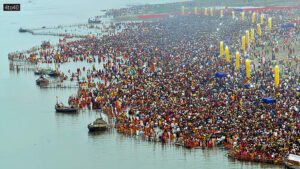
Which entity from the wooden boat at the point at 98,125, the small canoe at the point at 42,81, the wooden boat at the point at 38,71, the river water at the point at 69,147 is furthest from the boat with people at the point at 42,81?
the wooden boat at the point at 98,125

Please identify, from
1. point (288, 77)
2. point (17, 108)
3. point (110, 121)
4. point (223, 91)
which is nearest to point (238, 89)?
point (223, 91)

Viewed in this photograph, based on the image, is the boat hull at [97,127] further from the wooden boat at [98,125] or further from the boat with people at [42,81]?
the boat with people at [42,81]

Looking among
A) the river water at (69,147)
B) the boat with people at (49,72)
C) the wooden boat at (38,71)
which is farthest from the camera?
the wooden boat at (38,71)

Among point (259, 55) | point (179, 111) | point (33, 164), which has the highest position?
point (259, 55)

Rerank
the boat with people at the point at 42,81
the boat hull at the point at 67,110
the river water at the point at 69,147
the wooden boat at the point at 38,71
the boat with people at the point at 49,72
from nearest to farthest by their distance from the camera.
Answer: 1. the river water at the point at 69,147
2. the boat hull at the point at 67,110
3. the boat with people at the point at 42,81
4. the boat with people at the point at 49,72
5. the wooden boat at the point at 38,71

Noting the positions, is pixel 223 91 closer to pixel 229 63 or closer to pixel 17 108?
pixel 229 63

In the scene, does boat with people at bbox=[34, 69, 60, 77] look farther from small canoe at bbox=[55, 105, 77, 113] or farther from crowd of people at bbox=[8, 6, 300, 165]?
small canoe at bbox=[55, 105, 77, 113]
